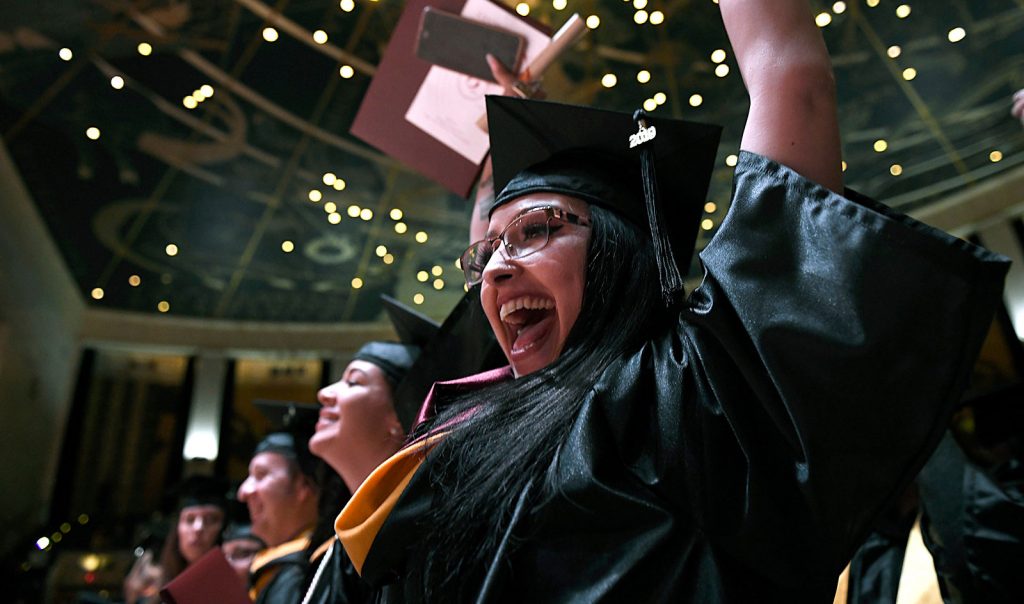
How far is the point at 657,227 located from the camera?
1.27 meters

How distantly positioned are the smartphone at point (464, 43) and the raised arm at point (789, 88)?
1.17 metres

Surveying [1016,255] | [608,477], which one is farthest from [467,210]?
[608,477]

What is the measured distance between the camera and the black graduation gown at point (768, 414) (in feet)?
2.81

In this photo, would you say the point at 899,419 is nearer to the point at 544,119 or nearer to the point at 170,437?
the point at 544,119

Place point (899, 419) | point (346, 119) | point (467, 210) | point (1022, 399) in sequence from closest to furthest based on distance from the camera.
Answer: point (899, 419), point (1022, 399), point (346, 119), point (467, 210)

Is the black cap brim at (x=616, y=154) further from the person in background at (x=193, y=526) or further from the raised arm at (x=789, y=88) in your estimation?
the person in background at (x=193, y=526)

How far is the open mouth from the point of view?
56.9 inches

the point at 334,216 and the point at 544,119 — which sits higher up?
the point at 334,216

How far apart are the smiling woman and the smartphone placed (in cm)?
102

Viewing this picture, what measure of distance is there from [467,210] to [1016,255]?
652cm

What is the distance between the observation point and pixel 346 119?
357 inches

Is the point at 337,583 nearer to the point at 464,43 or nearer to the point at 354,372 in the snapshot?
the point at 354,372

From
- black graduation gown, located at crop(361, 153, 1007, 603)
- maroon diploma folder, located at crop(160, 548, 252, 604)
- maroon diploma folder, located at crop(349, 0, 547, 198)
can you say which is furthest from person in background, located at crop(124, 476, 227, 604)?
black graduation gown, located at crop(361, 153, 1007, 603)

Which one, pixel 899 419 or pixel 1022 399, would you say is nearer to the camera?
pixel 899 419
